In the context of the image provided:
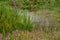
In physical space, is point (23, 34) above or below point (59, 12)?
above

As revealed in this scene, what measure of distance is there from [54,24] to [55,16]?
81 centimetres

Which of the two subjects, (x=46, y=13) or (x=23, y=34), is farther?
(x=46, y=13)

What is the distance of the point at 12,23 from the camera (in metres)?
6.67

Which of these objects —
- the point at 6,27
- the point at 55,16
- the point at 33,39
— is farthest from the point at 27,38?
the point at 55,16

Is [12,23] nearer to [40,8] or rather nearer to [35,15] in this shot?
[35,15]

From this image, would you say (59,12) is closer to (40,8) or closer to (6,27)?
(40,8)

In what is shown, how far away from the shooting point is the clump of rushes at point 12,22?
649 cm

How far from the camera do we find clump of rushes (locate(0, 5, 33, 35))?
6486 mm

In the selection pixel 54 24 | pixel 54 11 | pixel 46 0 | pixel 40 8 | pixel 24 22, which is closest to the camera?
pixel 24 22

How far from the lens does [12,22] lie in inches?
264

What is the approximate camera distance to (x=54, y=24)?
7.41 m

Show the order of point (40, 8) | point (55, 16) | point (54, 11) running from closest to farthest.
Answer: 1. point (55, 16)
2. point (54, 11)
3. point (40, 8)

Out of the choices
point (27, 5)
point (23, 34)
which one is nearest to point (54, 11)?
point (27, 5)

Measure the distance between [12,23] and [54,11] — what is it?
2.63m
